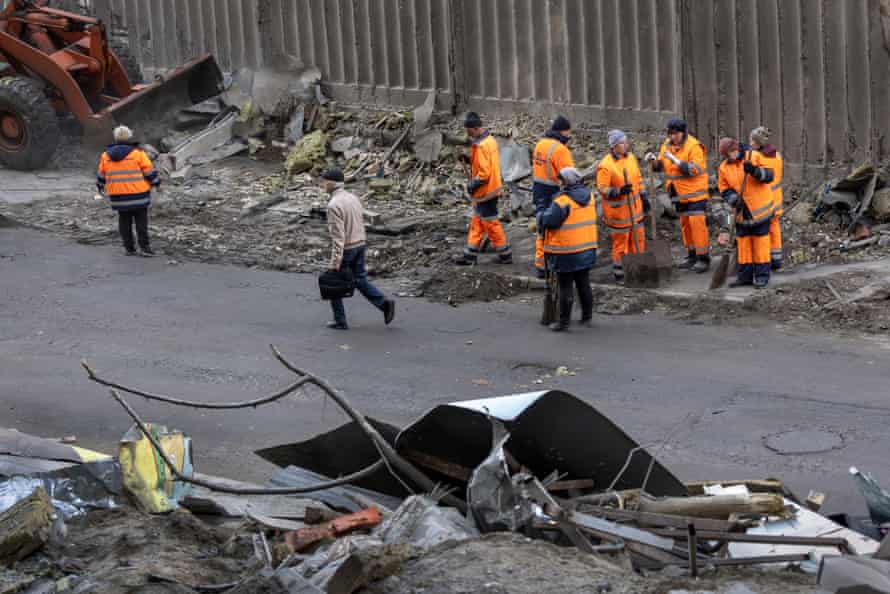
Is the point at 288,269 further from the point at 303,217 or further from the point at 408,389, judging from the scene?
the point at 408,389

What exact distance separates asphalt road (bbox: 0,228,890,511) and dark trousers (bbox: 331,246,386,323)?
0.81 ft

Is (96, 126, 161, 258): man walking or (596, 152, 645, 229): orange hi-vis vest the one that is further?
(96, 126, 161, 258): man walking

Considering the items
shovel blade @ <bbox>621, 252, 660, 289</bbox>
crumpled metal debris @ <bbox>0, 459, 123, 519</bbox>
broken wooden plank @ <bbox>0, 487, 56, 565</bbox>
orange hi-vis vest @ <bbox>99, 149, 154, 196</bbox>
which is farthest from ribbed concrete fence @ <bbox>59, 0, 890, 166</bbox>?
broken wooden plank @ <bbox>0, 487, 56, 565</bbox>

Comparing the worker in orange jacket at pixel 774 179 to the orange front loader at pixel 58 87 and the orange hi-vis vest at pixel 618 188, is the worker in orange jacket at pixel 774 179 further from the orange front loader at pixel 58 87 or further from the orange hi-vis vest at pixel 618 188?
the orange front loader at pixel 58 87

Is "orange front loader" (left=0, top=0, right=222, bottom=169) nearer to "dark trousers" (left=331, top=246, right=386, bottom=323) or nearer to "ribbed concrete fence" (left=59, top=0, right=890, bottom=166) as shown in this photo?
"ribbed concrete fence" (left=59, top=0, right=890, bottom=166)

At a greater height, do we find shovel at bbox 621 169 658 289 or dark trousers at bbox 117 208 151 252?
dark trousers at bbox 117 208 151 252

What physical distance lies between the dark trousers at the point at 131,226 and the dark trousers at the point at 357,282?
430 centimetres

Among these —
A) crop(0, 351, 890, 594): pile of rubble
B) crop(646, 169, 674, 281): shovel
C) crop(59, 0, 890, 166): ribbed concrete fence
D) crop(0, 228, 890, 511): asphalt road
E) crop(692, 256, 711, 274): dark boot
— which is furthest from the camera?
crop(59, 0, 890, 166): ribbed concrete fence

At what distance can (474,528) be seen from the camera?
7.14 metres

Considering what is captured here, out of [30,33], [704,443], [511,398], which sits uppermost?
[30,33]

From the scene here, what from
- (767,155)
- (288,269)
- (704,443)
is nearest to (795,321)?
(767,155)

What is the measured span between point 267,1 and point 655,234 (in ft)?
35.8

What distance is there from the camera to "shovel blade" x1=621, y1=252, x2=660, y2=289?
1412 cm

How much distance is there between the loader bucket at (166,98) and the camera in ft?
69.5
